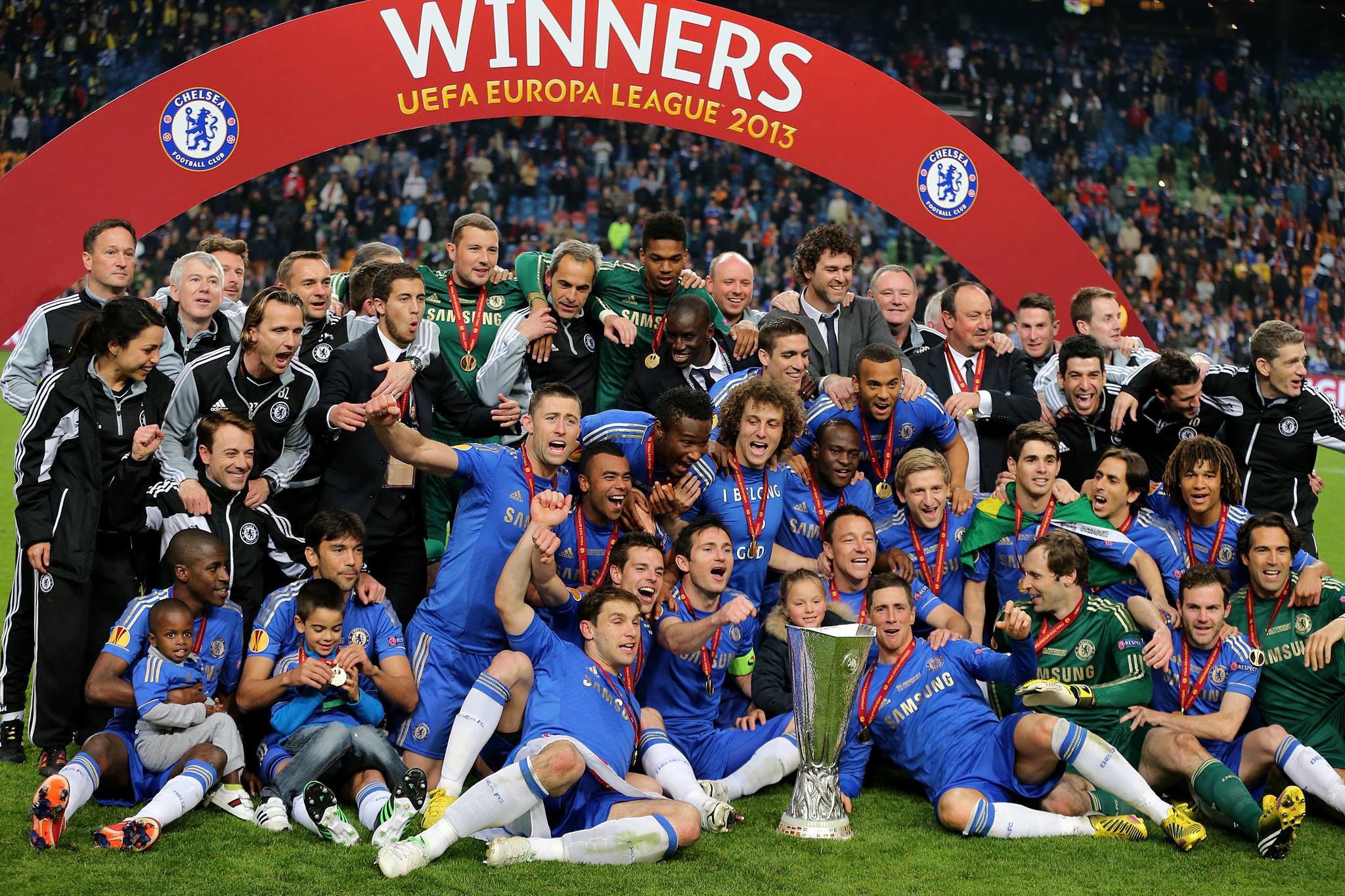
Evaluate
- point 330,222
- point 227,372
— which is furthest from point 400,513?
point 330,222

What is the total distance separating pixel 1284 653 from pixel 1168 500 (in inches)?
37.5

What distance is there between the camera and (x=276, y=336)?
→ 564 cm

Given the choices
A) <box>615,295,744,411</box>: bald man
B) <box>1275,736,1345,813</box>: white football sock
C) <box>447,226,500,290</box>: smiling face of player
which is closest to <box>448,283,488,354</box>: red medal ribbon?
<box>447,226,500,290</box>: smiling face of player

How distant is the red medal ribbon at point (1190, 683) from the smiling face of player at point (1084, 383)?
1.60 m

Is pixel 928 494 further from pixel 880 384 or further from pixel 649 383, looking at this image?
pixel 649 383

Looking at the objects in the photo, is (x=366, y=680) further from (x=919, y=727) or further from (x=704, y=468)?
(x=919, y=727)

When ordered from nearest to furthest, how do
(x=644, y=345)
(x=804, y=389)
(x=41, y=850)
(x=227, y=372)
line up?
(x=41, y=850), (x=227, y=372), (x=804, y=389), (x=644, y=345)

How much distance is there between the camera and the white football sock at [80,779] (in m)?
4.52

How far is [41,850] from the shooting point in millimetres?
4371

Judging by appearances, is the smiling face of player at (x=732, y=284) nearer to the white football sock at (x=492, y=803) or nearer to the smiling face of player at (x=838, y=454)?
the smiling face of player at (x=838, y=454)

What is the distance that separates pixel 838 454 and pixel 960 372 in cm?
128

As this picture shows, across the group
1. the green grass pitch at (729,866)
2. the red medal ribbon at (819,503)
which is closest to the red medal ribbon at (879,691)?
the green grass pitch at (729,866)

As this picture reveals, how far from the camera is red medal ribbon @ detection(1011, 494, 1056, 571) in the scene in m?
5.86

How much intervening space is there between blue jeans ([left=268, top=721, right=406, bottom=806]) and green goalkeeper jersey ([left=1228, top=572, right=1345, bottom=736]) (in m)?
3.40
